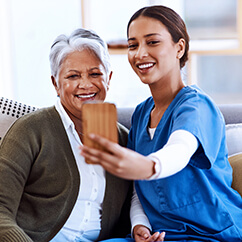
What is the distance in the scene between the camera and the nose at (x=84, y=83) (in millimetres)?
1495

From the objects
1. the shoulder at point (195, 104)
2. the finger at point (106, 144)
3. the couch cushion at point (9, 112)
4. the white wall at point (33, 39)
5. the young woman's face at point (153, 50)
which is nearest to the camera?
the finger at point (106, 144)

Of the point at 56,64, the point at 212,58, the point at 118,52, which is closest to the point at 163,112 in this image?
the point at 56,64

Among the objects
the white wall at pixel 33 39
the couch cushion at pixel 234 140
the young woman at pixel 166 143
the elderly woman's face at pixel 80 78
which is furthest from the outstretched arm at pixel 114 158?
the white wall at pixel 33 39

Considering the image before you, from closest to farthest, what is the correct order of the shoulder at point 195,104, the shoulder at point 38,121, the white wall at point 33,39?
the shoulder at point 195,104
the shoulder at point 38,121
the white wall at point 33,39

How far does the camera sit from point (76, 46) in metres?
1.52

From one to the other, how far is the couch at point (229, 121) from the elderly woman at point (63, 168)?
0.67 ft

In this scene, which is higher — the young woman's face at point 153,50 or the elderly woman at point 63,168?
the young woman's face at point 153,50

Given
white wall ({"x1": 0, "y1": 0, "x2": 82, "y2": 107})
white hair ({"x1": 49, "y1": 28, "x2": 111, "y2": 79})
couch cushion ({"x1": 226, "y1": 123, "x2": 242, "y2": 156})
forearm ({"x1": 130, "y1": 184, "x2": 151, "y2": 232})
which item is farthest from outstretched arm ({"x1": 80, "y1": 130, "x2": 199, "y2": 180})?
white wall ({"x1": 0, "y1": 0, "x2": 82, "y2": 107})

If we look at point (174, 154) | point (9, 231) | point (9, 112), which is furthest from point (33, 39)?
point (174, 154)

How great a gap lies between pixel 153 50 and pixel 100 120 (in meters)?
0.51

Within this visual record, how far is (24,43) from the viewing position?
3977 millimetres

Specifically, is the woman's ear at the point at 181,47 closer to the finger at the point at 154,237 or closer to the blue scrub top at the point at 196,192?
the blue scrub top at the point at 196,192

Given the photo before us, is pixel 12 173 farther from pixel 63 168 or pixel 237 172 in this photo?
pixel 237 172

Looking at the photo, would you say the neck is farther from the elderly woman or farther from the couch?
the couch
